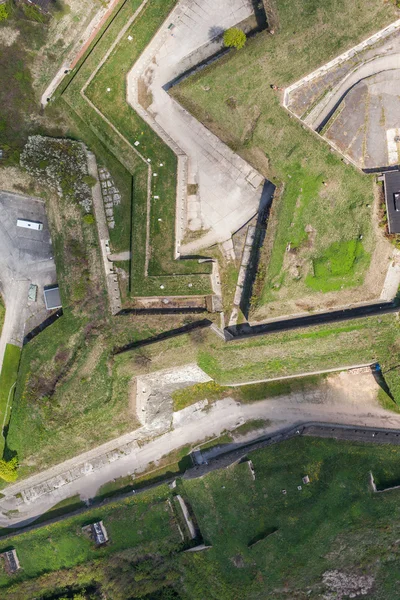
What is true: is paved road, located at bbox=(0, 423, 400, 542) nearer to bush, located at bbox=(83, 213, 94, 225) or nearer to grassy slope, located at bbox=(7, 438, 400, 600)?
grassy slope, located at bbox=(7, 438, 400, 600)

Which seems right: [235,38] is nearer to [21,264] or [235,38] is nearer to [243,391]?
[21,264]

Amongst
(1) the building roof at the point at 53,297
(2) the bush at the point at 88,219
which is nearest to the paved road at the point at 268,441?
(1) the building roof at the point at 53,297

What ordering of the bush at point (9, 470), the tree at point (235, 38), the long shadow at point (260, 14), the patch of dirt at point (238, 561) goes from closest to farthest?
the tree at point (235, 38)
the long shadow at point (260, 14)
the patch of dirt at point (238, 561)
the bush at point (9, 470)

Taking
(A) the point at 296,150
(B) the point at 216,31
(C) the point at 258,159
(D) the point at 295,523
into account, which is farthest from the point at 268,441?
(B) the point at 216,31

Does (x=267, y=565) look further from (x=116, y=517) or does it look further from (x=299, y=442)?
(x=116, y=517)

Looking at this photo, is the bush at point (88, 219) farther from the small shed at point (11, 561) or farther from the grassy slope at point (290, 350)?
the small shed at point (11, 561)

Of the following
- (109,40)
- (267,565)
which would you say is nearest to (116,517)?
(267,565)

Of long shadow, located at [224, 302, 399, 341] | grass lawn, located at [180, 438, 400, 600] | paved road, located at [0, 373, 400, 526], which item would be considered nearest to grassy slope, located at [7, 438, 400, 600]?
grass lawn, located at [180, 438, 400, 600]
